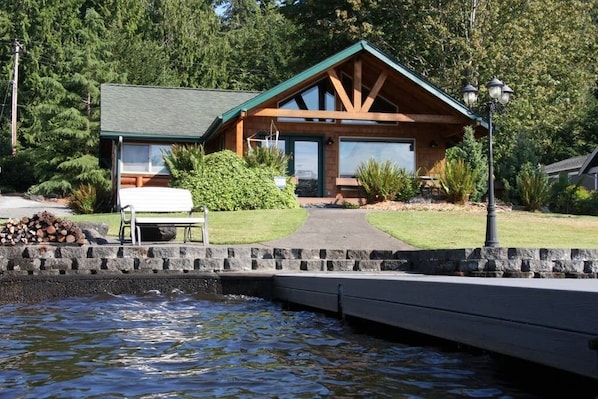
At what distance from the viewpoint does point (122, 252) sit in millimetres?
8883

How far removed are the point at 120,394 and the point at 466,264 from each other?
5.89 metres

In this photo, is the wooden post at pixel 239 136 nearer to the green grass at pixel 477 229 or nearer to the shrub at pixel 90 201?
the shrub at pixel 90 201

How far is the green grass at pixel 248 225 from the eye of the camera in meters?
12.0

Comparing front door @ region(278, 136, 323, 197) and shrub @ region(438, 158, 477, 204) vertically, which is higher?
front door @ region(278, 136, 323, 197)

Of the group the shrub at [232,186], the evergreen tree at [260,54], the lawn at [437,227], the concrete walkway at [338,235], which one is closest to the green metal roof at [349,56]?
the shrub at [232,186]

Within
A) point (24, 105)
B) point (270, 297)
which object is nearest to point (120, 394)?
point (270, 297)

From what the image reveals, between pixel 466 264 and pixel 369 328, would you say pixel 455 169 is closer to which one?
pixel 466 264

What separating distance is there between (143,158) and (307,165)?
5.73m

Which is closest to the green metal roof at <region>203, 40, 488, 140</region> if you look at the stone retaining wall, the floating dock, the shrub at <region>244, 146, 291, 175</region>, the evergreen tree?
the shrub at <region>244, 146, 291, 175</region>

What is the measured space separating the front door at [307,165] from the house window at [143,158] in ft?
14.9

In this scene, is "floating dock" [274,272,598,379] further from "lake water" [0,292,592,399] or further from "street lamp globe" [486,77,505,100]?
"street lamp globe" [486,77,505,100]

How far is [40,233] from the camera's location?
951cm

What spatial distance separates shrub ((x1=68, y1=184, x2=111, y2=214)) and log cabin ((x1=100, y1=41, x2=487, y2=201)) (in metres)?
2.69

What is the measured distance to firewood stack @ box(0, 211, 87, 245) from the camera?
31.1ft
